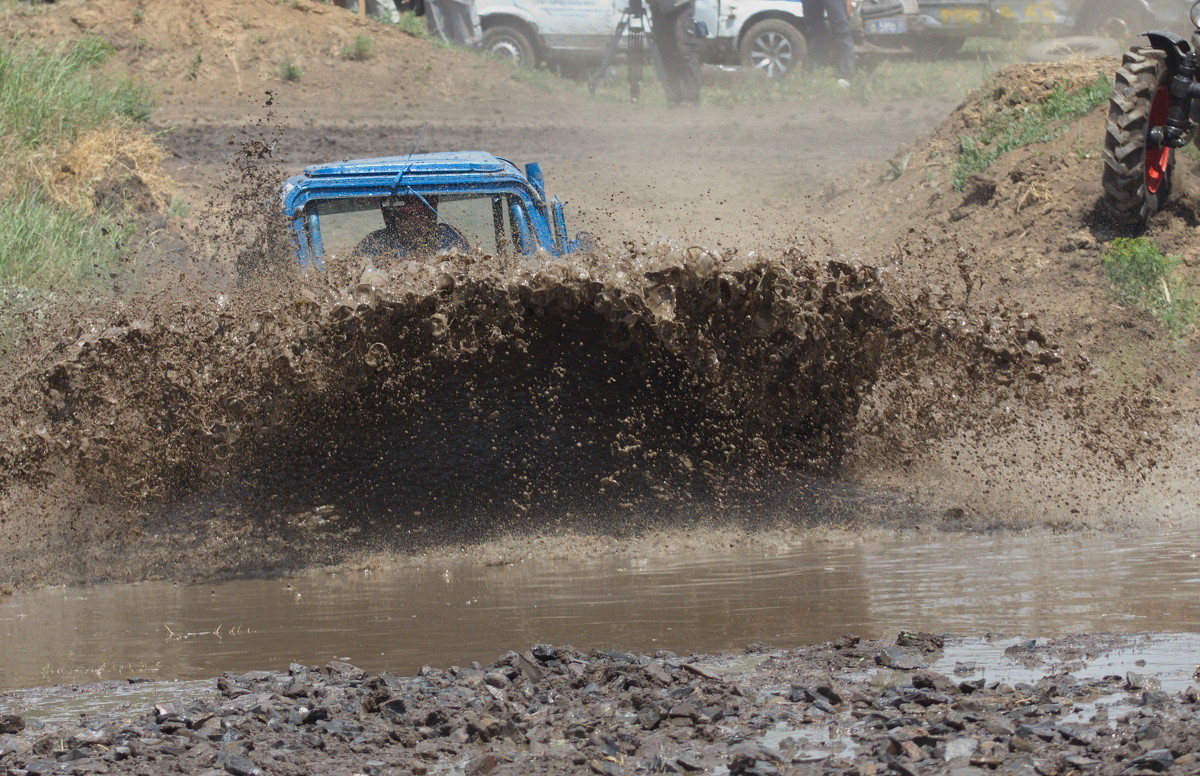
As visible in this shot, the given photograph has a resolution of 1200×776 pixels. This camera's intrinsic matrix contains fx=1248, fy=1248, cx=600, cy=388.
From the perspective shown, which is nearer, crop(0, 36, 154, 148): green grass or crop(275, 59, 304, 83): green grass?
crop(0, 36, 154, 148): green grass

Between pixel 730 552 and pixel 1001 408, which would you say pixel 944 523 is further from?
pixel 730 552

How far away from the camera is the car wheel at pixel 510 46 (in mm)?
21344

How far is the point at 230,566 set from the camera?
20.5 ft

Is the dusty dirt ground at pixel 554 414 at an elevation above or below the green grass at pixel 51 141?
below

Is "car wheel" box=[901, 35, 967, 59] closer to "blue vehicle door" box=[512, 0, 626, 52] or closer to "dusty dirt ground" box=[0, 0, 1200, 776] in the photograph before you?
"blue vehicle door" box=[512, 0, 626, 52]

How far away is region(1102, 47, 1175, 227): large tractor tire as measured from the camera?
30.4ft

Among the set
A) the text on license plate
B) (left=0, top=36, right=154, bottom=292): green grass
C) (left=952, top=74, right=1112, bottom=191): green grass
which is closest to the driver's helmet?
(left=0, top=36, right=154, bottom=292): green grass

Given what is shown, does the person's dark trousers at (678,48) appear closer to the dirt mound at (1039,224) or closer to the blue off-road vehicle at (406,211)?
the dirt mound at (1039,224)

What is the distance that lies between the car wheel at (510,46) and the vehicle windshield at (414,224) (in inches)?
561

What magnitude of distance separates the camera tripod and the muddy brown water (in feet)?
51.3

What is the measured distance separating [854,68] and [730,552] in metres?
17.2

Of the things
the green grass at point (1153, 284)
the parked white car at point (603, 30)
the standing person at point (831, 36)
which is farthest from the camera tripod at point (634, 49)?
the green grass at point (1153, 284)

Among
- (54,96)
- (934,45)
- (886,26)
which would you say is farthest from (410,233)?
(934,45)

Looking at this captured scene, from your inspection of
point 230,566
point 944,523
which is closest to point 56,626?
point 230,566
